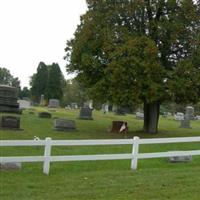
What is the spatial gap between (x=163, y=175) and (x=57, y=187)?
3521 millimetres

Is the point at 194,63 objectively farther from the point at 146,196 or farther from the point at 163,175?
the point at 146,196

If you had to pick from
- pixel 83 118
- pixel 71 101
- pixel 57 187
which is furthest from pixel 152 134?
pixel 71 101

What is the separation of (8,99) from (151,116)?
1266 cm

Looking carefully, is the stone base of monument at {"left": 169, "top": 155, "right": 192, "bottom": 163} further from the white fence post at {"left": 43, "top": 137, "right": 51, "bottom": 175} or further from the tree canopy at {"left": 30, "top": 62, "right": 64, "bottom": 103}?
the tree canopy at {"left": 30, "top": 62, "right": 64, "bottom": 103}

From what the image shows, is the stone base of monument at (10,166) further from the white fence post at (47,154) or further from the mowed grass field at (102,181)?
the white fence post at (47,154)

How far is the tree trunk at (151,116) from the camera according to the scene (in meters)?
30.4

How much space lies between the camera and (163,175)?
1351 centimetres

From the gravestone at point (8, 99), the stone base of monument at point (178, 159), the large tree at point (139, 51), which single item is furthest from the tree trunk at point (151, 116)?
the stone base of monument at point (178, 159)

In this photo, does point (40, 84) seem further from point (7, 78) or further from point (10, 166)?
point (10, 166)

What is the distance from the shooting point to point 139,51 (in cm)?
2684

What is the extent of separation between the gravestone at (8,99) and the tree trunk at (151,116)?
1206 cm

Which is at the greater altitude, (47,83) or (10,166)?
(47,83)

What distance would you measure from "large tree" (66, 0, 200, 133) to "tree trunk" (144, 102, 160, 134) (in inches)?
25.3

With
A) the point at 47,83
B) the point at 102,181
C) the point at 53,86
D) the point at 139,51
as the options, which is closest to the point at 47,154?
the point at 102,181
